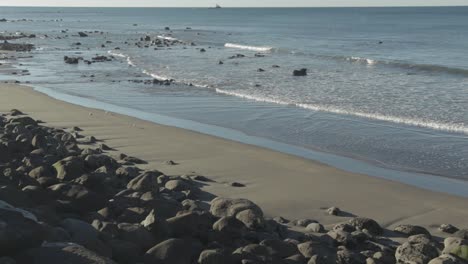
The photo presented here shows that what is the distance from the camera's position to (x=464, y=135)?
14.3 m

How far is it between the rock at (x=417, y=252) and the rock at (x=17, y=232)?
3937 millimetres

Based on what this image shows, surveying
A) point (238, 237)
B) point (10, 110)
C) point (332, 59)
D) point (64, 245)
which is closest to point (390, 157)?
point (238, 237)

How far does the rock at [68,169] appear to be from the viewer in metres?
8.97

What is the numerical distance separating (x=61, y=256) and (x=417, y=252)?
403 cm

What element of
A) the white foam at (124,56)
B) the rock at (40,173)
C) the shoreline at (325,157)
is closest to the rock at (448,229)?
the shoreline at (325,157)

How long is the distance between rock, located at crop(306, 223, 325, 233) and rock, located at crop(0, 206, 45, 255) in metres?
3.76

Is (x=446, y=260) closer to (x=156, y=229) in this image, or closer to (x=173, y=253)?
(x=173, y=253)

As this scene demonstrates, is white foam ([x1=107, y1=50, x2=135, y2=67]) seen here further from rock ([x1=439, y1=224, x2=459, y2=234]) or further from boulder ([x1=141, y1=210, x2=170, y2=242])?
boulder ([x1=141, y1=210, x2=170, y2=242])

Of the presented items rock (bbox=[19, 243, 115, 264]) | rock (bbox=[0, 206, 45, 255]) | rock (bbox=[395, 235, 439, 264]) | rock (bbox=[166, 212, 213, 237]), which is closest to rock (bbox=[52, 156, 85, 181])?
rock (bbox=[166, 212, 213, 237])

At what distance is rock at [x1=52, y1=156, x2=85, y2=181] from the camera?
897 cm

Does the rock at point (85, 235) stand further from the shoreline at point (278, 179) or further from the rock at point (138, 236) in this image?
the shoreline at point (278, 179)

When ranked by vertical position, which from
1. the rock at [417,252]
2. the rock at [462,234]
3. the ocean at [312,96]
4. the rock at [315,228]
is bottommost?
the ocean at [312,96]

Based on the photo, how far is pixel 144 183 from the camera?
29.2ft

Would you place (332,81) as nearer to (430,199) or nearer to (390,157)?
(390,157)
